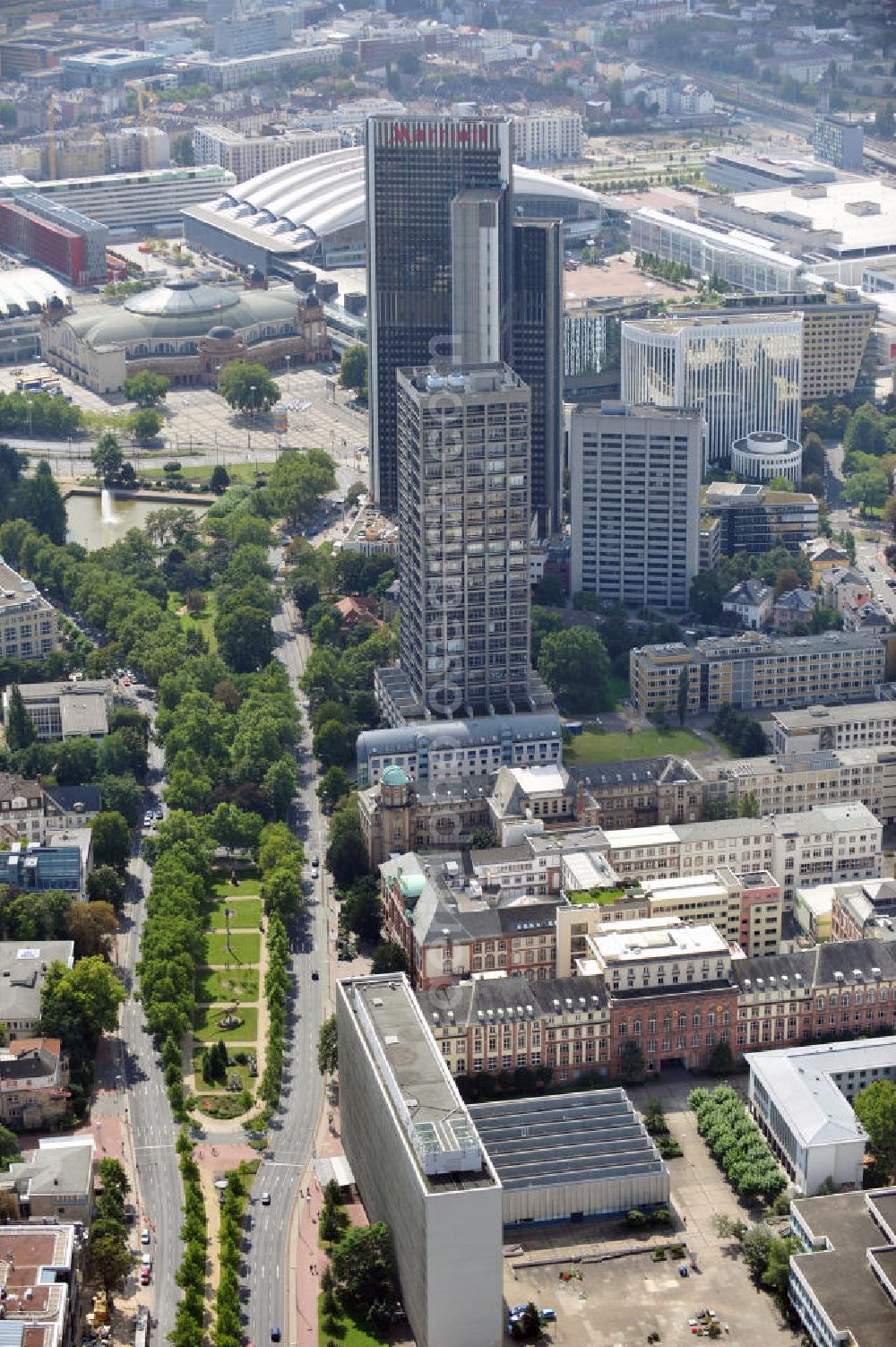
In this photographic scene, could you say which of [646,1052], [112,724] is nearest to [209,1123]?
[646,1052]

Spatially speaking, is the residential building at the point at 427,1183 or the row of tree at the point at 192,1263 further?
the row of tree at the point at 192,1263

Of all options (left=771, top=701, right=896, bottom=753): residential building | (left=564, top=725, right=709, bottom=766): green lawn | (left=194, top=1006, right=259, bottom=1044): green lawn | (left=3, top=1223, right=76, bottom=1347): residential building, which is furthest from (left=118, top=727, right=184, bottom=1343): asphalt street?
(left=771, top=701, right=896, bottom=753): residential building

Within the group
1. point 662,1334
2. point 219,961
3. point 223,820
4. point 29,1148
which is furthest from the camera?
point 223,820

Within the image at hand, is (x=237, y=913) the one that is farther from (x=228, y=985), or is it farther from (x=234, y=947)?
(x=228, y=985)

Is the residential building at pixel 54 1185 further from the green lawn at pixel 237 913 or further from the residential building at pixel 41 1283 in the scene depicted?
the green lawn at pixel 237 913

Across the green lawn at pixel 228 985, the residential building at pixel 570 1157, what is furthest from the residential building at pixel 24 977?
the residential building at pixel 570 1157

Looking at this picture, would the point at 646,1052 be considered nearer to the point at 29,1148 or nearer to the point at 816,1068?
the point at 816,1068

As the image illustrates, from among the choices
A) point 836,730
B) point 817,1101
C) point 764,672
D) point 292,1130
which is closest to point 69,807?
point 292,1130
